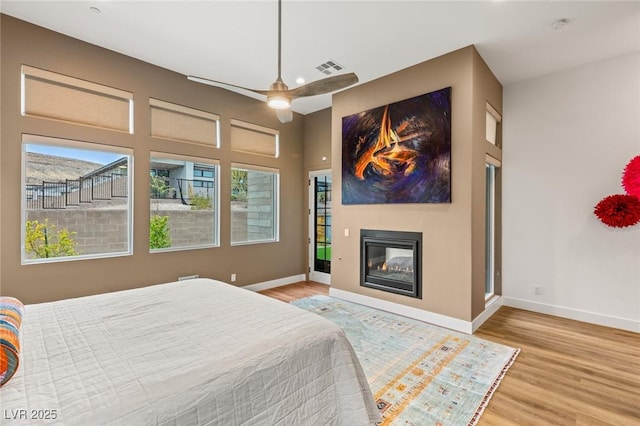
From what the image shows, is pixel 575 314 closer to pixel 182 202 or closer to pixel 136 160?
pixel 182 202

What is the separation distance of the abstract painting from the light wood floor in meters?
1.81

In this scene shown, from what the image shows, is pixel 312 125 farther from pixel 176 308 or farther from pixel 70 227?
pixel 176 308

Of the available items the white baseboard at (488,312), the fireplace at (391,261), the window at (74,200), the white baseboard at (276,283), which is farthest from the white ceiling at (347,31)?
the white baseboard at (276,283)

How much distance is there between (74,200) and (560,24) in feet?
18.6

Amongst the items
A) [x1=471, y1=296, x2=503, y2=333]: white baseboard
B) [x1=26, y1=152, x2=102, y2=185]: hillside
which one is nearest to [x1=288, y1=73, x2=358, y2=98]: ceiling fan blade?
[x1=26, y1=152, x2=102, y2=185]: hillside

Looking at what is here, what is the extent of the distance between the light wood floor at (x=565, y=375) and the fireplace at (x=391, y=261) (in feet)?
3.28

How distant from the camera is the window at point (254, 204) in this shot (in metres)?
5.04

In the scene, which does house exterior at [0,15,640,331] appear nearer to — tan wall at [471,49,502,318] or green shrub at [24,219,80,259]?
tan wall at [471,49,502,318]

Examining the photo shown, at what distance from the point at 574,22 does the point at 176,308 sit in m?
4.46

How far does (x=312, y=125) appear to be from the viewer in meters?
Result: 5.88

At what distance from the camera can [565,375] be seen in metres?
2.60

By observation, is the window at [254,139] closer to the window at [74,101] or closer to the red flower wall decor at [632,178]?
the window at [74,101]

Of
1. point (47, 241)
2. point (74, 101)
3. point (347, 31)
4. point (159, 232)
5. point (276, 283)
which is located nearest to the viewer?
point (347, 31)

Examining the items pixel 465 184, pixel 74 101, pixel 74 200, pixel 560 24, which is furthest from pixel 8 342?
pixel 560 24
